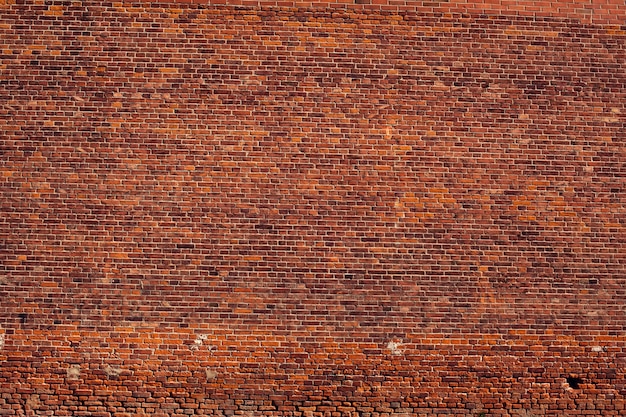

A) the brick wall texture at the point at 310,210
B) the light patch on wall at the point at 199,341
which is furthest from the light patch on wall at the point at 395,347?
the light patch on wall at the point at 199,341

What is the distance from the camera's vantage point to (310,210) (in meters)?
6.57

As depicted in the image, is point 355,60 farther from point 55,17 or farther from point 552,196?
point 55,17

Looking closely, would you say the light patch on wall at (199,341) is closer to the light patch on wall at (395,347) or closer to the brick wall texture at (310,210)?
the brick wall texture at (310,210)

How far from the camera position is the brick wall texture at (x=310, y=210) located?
635 centimetres

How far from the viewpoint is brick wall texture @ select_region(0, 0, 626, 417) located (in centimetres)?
635

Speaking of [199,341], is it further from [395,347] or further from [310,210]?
[395,347]

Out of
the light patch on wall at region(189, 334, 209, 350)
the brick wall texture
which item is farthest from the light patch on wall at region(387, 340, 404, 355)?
the light patch on wall at region(189, 334, 209, 350)

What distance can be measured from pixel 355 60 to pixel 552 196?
2.97m

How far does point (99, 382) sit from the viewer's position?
629cm

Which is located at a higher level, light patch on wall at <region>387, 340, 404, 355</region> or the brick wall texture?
the brick wall texture

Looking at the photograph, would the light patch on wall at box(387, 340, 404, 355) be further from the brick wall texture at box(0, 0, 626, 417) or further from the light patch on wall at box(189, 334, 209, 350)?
the light patch on wall at box(189, 334, 209, 350)

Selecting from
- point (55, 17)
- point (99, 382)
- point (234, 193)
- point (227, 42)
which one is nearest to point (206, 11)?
point (227, 42)

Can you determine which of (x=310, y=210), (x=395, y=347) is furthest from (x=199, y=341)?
(x=395, y=347)

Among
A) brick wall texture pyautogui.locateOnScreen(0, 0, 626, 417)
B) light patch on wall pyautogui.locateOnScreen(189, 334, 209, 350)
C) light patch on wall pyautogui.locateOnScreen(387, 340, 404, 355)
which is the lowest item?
light patch on wall pyautogui.locateOnScreen(189, 334, 209, 350)
